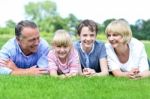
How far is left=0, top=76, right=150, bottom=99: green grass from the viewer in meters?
6.69

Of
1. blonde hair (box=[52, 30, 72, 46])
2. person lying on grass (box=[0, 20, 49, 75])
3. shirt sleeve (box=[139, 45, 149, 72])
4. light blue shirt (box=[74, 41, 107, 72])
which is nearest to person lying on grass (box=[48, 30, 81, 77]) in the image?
blonde hair (box=[52, 30, 72, 46])

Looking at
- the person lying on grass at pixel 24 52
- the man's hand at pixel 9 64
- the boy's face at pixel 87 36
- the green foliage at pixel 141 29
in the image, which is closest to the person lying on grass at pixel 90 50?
the boy's face at pixel 87 36

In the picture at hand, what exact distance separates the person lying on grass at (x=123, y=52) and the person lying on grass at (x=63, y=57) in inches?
26.9

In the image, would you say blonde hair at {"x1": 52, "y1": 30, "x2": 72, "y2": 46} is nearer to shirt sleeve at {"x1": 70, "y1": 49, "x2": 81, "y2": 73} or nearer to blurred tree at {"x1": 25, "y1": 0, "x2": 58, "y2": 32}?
shirt sleeve at {"x1": 70, "y1": 49, "x2": 81, "y2": 73}

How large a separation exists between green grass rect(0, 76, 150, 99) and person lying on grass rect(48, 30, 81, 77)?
72 centimetres

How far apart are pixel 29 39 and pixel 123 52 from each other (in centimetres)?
179

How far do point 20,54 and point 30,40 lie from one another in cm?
51

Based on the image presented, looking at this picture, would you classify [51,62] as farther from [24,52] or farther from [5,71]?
[5,71]

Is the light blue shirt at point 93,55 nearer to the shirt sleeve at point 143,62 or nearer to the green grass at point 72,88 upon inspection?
the shirt sleeve at point 143,62

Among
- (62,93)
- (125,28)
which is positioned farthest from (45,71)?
(62,93)

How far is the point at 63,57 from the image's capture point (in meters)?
8.93

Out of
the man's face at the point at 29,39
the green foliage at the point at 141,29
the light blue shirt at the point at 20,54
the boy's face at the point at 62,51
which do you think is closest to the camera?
the boy's face at the point at 62,51

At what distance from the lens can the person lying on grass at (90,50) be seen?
9087 millimetres

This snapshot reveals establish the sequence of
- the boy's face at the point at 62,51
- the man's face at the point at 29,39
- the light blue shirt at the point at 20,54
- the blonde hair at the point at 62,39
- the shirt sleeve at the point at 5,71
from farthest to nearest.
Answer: the light blue shirt at the point at 20,54 < the shirt sleeve at the point at 5,71 < the man's face at the point at 29,39 < the boy's face at the point at 62,51 < the blonde hair at the point at 62,39
